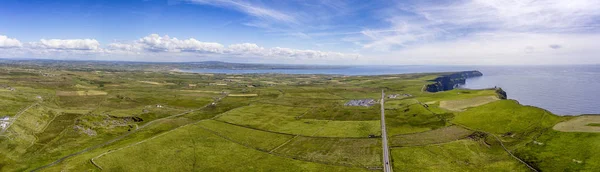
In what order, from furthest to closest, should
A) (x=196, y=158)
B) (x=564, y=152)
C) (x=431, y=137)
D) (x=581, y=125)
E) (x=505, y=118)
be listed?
(x=505, y=118) → (x=431, y=137) → (x=196, y=158) → (x=581, y=125) → (x=564, y=152)

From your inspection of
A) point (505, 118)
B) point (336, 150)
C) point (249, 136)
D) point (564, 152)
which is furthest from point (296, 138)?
point (564, 152)

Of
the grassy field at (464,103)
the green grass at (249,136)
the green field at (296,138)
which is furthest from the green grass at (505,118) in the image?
the green grass at (249,136)

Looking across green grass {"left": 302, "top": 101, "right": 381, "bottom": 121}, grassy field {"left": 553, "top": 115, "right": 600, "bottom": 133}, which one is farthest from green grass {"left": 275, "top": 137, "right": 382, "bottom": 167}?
grassy field {"left": 553, "top": 115, "right": 600, "bottom": 133}

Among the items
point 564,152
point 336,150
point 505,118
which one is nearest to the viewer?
point 564,152

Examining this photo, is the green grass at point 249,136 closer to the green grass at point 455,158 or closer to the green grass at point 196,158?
the green grass at point 196,158

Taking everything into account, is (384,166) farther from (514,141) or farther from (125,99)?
(125,99)

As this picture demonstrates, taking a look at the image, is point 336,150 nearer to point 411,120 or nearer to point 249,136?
point 249,136
